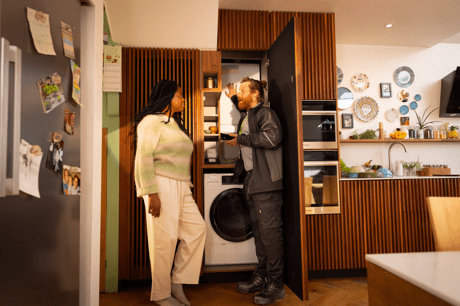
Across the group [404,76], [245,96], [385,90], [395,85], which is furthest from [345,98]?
[245,96]

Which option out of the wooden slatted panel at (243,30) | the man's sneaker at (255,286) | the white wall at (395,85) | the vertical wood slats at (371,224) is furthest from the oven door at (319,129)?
the man's sneaker at (255,286)

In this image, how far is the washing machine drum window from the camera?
2812 mm

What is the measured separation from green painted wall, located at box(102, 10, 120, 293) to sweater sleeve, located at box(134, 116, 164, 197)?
0.71 meters

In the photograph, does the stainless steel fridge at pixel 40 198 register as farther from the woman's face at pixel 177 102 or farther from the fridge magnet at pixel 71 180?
the woman's face at pixel 177 102

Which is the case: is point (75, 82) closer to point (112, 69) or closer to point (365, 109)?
point (112, 69)

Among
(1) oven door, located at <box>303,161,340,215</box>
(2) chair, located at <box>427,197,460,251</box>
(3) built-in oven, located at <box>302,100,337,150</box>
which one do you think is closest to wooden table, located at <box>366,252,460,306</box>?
(2) chair, located at <box>427,197,460,251</box>

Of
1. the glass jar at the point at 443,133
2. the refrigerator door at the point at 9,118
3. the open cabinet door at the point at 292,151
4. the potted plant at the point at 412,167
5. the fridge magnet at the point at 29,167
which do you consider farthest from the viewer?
the glass jar at the point at 443,133

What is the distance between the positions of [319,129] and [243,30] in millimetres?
1317

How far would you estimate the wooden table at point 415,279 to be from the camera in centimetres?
66

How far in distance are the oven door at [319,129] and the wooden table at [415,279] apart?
87.5 inches

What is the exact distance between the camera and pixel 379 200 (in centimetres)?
314

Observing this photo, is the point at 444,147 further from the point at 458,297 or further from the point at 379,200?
the point at 458,297

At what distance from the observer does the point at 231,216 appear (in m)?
2.87

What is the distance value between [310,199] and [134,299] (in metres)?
1.87
